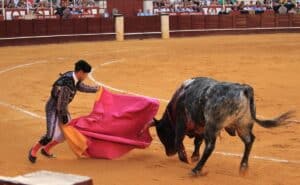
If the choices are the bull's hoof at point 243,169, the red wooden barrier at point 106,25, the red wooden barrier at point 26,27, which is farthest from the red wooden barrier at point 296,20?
the bull's hoof at point 243,169

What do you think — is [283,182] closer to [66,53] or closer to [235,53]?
[235,53]

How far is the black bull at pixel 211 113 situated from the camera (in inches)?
210

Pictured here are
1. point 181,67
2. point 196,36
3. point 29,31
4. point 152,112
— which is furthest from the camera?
point 196,36

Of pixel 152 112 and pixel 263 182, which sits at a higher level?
pixel 152 112

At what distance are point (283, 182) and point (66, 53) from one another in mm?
14735

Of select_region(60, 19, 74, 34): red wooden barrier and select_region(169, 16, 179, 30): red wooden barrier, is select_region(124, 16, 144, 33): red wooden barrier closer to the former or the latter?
select_region(169, 16, 179, 30): red wooden barrier

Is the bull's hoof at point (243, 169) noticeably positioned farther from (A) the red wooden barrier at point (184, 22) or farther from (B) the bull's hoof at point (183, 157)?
(A) the red wooden barrier at point (184, 22)

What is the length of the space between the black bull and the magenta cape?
410mm

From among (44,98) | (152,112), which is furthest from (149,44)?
(152,112)

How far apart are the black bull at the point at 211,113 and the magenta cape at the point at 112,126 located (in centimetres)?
41

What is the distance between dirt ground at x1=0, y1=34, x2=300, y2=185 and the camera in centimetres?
579

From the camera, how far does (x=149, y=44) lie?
22.7 metres

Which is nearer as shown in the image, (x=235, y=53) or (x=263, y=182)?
(x=263, y=182)

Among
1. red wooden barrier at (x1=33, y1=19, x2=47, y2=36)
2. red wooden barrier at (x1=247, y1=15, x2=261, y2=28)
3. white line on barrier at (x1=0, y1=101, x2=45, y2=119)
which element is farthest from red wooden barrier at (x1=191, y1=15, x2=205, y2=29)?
white line on barrier at (x1=0, y1=101, x2=45, y2=119)
